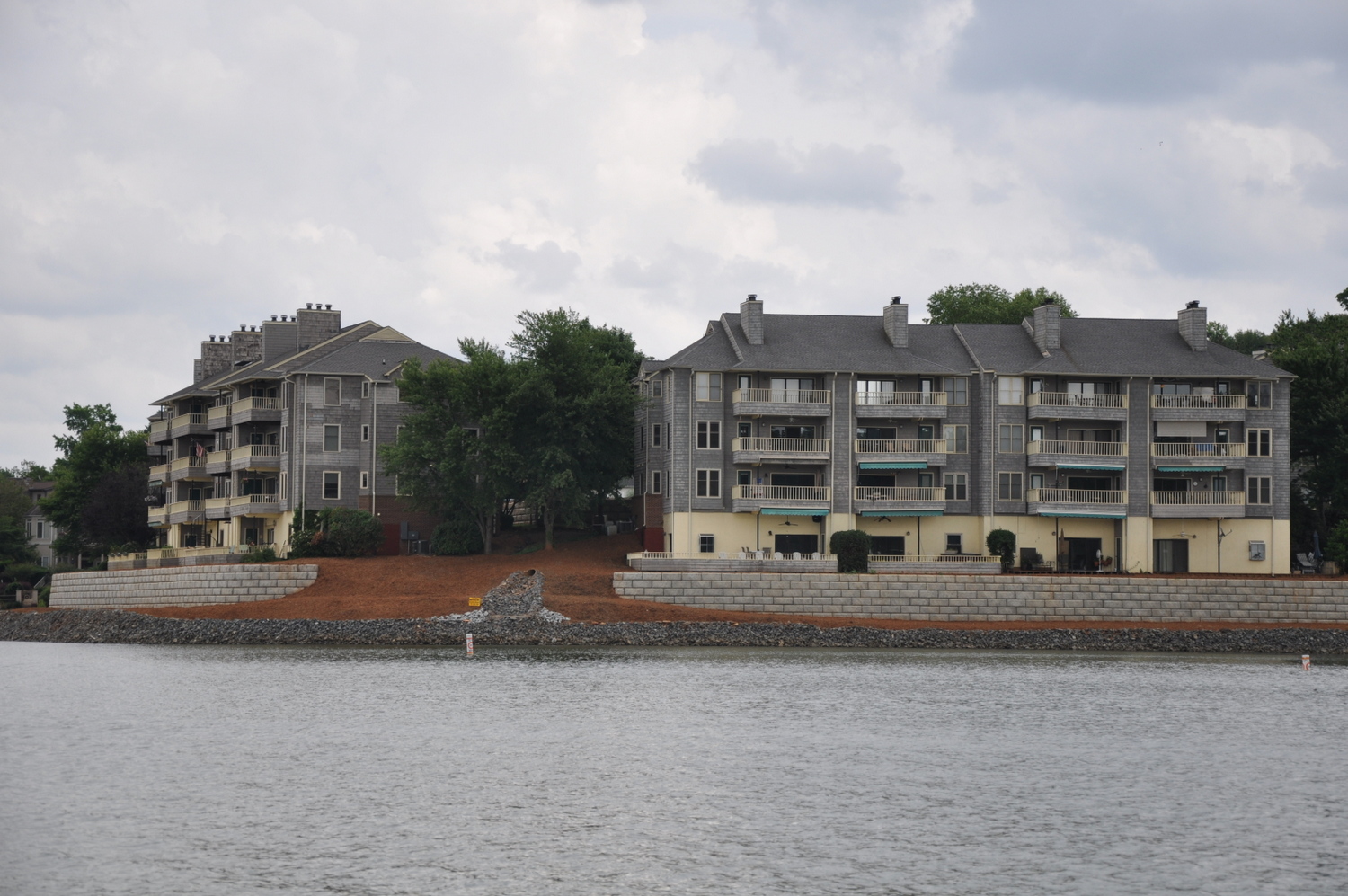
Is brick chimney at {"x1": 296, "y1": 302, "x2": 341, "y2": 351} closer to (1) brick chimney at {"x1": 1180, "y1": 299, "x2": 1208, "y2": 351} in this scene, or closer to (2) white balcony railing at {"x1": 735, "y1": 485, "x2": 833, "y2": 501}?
(2) white balcony railing at {"x1": 735, "y1": 485, "x2": 833, "y2": 501}

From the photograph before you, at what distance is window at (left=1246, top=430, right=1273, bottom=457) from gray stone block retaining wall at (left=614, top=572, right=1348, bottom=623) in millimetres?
11504

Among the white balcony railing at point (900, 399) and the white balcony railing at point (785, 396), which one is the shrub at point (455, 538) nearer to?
the white balcony railing at point (785, 396)

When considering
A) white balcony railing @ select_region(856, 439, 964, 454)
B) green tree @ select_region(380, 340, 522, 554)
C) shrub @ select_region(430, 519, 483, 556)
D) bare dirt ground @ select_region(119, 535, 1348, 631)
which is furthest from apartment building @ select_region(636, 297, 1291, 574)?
shrub @ select_region(430, 519, 483, 556)

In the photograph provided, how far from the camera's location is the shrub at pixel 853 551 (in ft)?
218

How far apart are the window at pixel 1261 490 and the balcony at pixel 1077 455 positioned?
7068mm

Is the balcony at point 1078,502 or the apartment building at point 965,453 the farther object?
the balcony at point 1078,502

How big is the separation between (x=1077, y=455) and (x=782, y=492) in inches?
628

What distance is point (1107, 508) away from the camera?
237ft

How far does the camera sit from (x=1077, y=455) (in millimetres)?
72875

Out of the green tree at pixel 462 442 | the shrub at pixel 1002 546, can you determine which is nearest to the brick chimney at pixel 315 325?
the green tree at pixel 462 442

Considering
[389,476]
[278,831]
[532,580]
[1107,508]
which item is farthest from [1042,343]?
[278,831]

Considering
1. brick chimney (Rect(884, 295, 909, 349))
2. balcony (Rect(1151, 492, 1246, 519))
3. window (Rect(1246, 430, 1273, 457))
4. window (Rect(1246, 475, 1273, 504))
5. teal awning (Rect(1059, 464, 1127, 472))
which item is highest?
brick chimney (Rect(884, 295, 909, 349))

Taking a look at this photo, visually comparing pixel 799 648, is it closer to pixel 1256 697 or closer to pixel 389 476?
pixel 1256 697

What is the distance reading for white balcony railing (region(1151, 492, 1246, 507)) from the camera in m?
72.3
